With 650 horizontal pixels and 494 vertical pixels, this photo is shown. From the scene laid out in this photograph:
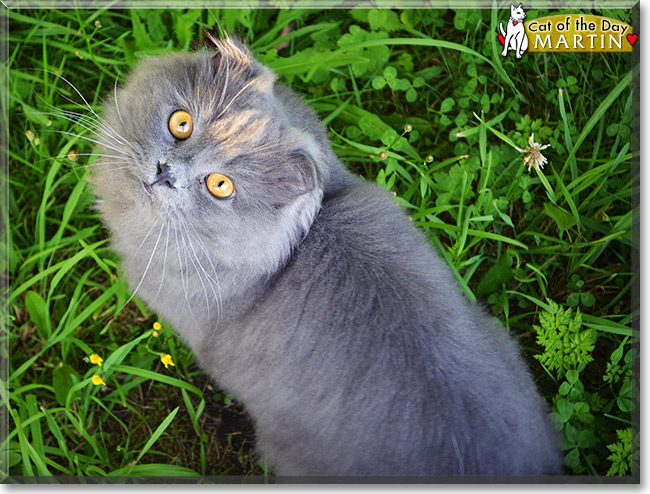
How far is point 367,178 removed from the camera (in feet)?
6.70

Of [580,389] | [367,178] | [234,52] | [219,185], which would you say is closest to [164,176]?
[219,185]

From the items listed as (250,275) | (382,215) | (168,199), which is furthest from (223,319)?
(382,215)

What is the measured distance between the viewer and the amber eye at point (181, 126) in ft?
4.45

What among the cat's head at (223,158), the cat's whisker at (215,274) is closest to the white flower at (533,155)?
the cat's head at (223,158)

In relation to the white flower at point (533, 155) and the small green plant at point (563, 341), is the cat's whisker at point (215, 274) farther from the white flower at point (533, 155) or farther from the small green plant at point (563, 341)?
the white flower at point (533, 155)

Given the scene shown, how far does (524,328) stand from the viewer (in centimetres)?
190

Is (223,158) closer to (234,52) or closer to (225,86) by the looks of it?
(225,86)

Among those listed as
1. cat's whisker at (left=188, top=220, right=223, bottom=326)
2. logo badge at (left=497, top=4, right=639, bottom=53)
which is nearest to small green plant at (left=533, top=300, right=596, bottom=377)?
logo badge at (left=497, top=4, right=639, bottom=53)

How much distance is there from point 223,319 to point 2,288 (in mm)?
985

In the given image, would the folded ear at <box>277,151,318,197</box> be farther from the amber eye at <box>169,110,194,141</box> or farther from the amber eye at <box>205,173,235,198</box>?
the amber eye at <box>169,110,194,141</box>

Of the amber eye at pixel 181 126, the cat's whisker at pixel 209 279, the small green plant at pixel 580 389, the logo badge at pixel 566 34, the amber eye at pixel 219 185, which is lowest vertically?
the small green plant at pixel 580 389

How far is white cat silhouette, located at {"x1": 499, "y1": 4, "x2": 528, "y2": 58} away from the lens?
65.3 inches

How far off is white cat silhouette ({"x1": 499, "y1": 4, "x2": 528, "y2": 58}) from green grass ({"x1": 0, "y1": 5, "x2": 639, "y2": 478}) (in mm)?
61

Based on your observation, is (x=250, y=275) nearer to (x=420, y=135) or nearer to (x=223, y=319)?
(x=223, y=319)
